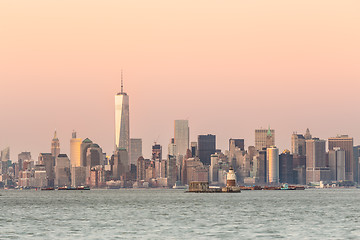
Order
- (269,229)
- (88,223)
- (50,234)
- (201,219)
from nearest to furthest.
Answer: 1. (50,234)
2. (269,229)
3. (88,223)
4. (201,219)

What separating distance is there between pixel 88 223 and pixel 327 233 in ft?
111

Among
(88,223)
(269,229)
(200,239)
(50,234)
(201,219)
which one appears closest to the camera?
(200,239)

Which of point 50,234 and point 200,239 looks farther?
point 50,234

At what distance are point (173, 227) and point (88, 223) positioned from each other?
1410cm

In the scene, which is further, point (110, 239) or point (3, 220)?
point (3, 220)

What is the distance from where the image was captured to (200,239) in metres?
80.8

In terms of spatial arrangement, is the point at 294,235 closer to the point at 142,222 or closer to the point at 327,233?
the point at 327,233

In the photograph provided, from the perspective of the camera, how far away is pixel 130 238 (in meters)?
82.3

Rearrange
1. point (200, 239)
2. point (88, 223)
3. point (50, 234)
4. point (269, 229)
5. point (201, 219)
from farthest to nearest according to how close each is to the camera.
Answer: point (201, 219), point (88, 223), point (269, 229), point (50, 234), point (200, 239)

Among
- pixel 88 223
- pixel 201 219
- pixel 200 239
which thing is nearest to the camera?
pixel 200 239

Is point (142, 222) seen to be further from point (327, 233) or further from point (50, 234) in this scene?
point (327, 233)

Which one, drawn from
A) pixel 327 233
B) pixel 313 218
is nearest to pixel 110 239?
pixel 327 233

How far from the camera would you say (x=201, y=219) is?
114375 millimetres

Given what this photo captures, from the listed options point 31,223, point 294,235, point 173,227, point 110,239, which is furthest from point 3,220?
point 294,235
